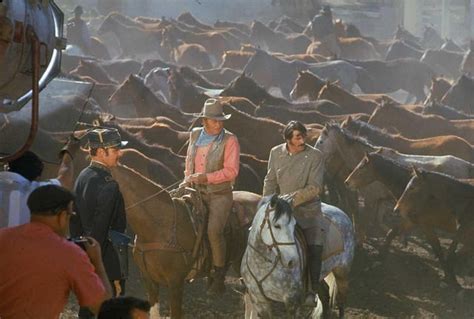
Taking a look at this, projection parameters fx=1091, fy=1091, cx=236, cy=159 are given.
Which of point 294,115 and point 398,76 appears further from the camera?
point 398,76

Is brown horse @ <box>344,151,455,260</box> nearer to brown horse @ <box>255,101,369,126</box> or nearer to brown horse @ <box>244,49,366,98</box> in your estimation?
brown horse @ <box>255,101,369,126</box>

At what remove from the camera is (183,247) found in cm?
952

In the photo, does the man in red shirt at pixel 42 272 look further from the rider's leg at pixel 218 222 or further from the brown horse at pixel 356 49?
the brown horse at pixel 356 49

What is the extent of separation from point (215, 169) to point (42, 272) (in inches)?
189

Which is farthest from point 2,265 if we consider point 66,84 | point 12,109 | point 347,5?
point 347,5

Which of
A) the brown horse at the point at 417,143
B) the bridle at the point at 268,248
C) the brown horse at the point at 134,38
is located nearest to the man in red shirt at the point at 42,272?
the bridle at the point at 268,248

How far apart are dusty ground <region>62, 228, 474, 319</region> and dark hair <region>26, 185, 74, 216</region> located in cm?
538

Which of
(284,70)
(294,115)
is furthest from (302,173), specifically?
(284,70)

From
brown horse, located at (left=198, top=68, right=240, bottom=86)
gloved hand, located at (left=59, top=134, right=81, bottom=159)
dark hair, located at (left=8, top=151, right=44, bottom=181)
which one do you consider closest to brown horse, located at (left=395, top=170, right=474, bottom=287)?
gloved hand, located at (left=59, top=134, right=81, bottom=159)

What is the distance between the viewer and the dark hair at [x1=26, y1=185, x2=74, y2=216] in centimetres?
490

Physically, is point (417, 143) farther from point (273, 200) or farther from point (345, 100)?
point (273, 200)

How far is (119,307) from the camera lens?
447 centimetres

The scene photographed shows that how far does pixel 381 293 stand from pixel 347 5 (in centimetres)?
4325

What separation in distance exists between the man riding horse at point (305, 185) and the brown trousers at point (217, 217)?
23.5 inches
